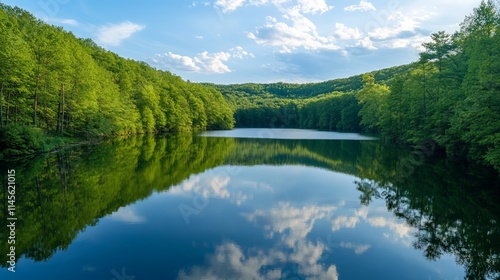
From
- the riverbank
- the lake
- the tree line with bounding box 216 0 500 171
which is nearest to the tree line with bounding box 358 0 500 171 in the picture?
the tree line with bounding box 216 0 500 171

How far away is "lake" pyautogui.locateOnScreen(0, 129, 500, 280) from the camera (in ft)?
27.7

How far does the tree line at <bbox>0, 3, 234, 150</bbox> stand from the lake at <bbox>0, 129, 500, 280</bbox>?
1261cm

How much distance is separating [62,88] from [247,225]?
36.5 meters

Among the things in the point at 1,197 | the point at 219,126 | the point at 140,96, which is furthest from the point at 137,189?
the point at 219,126

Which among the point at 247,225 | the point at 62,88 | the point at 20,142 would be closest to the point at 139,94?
the point at 62,88

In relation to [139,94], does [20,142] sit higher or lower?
lower

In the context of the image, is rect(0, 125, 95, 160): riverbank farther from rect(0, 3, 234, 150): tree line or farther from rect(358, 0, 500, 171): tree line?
rect(358, 0, 500, 171): tree line

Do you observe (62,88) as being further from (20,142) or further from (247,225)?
(247,225)

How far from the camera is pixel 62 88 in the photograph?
39750 mm

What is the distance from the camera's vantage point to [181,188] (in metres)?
17.5

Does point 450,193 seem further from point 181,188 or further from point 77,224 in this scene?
point 77,224

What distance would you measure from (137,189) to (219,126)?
9468 cm

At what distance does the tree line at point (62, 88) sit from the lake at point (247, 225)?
12.6 metres

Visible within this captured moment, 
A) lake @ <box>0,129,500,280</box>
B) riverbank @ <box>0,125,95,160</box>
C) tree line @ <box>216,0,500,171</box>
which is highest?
tree line @ <box>216,0,500,171</box>
